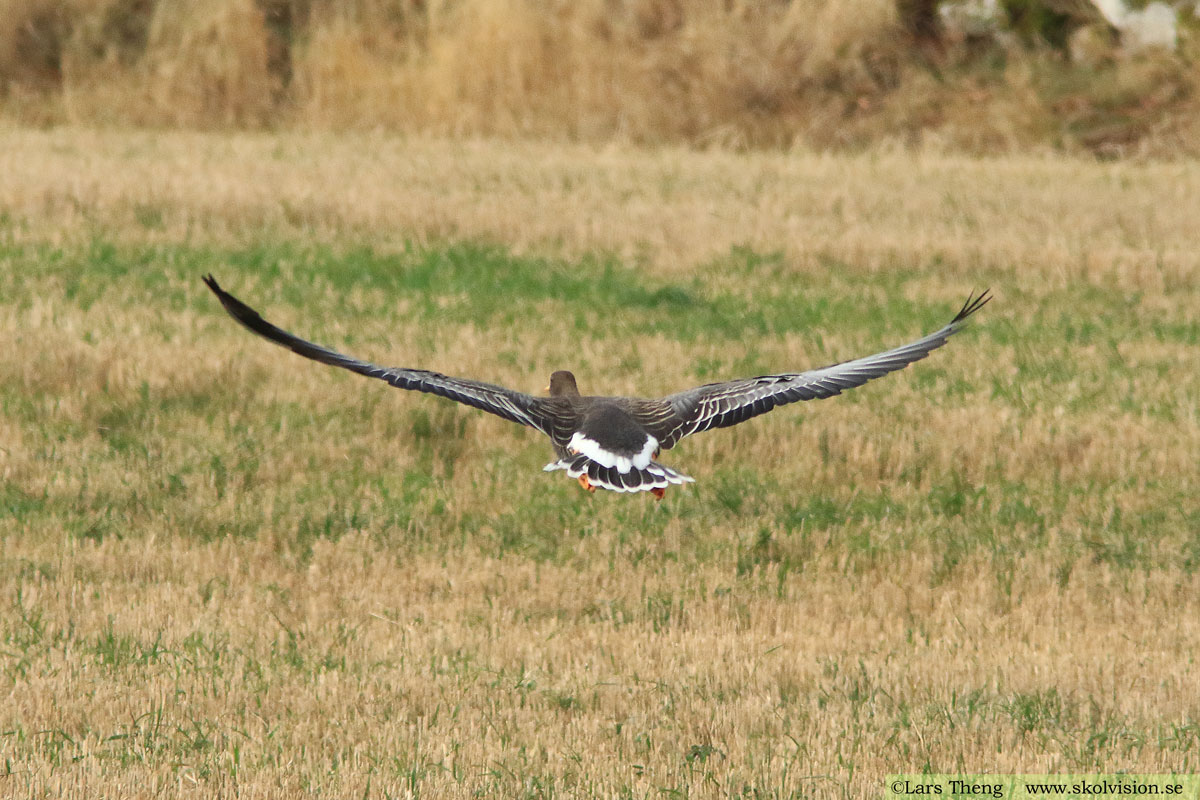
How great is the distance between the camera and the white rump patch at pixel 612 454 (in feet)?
21.8

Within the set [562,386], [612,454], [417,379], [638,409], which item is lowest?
[612,454]

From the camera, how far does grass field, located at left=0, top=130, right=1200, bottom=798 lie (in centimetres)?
617

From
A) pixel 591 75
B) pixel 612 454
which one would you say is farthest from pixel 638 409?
pixel 591 75

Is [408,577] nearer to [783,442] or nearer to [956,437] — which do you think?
[783,442]

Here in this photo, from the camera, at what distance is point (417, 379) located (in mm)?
6469

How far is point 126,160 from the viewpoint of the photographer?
21.2m

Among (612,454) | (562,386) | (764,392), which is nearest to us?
(612,454)

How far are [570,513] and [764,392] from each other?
8.69ft

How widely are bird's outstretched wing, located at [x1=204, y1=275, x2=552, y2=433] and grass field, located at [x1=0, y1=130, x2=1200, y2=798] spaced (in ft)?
3.58

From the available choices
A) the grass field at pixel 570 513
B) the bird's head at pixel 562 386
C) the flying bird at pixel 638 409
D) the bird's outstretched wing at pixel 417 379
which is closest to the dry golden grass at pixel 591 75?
the grass field at pixel 570 513

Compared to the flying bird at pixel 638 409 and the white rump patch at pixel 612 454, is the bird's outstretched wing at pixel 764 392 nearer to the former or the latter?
the flying bird at pixel 638 409

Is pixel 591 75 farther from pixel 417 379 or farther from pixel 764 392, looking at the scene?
pixel 417 379

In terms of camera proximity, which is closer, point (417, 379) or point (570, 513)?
point (417, 379)

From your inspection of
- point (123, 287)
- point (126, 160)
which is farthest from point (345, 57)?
point (123, 287)
